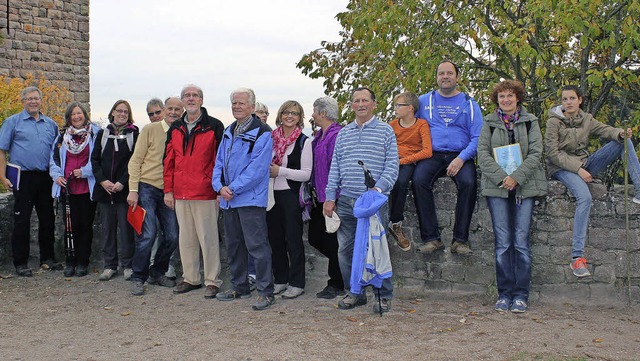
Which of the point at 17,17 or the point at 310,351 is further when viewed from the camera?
the point at 17,17

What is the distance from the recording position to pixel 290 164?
21.6 feet

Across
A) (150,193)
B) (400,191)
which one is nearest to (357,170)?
(400,191)

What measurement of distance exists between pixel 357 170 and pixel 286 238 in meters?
1.17

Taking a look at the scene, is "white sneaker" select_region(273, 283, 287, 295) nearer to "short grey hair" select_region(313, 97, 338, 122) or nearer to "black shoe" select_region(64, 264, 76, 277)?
"short grey hair" select_region(313, 97, 338, 122)

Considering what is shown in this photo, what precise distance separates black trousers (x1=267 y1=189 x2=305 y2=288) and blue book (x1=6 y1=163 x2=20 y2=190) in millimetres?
3178

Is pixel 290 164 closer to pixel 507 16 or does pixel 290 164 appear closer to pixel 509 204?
pixel 509 204

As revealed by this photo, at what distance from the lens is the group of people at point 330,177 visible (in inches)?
241

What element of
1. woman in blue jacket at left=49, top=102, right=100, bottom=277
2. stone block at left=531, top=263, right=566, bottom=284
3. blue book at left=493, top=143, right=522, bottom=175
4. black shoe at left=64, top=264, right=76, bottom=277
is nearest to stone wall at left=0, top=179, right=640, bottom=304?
stone block at left=531, top=263, right=566, bottom=284

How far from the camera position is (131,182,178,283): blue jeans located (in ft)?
23.8

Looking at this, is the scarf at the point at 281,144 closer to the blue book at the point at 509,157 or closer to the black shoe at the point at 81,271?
the blue book at the point at 509,157

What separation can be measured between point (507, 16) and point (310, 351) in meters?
8.17

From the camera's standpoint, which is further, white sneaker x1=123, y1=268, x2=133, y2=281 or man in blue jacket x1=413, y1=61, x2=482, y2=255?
white sneaker x1=123, y1=268, x2=133, y2=281

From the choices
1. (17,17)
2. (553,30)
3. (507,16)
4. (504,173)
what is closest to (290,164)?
(504,173)

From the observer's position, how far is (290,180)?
6.60 meters
